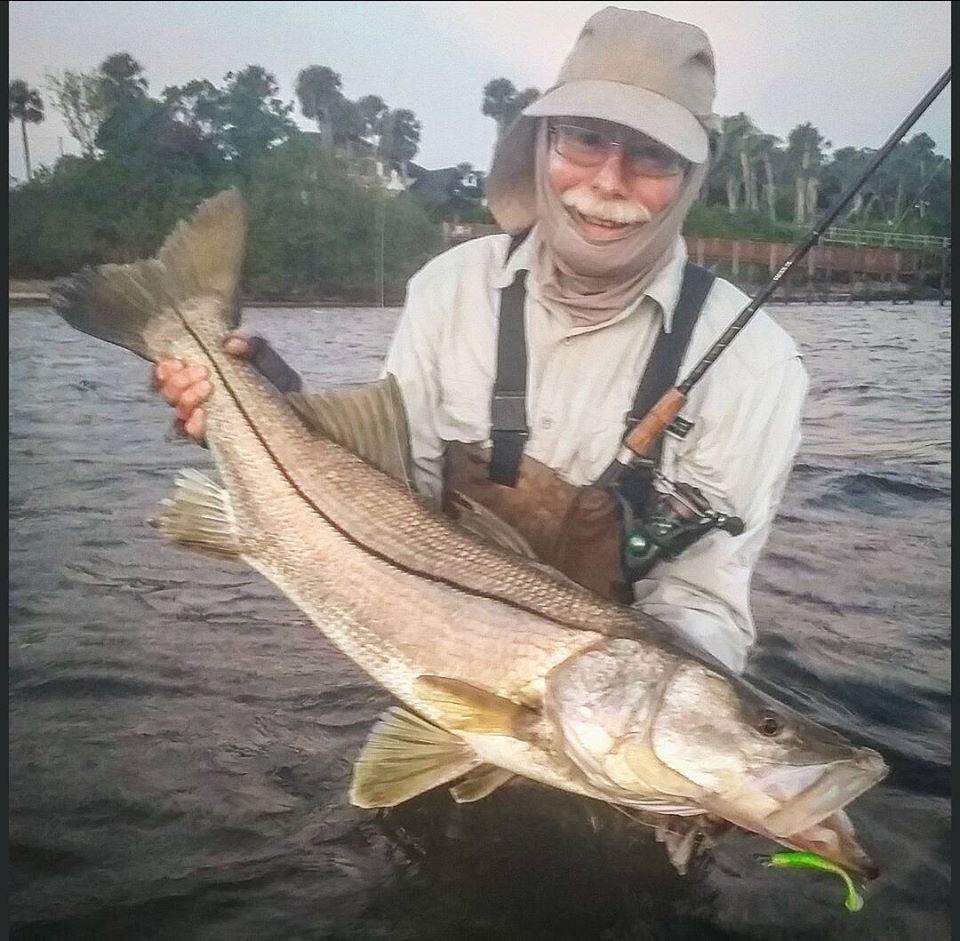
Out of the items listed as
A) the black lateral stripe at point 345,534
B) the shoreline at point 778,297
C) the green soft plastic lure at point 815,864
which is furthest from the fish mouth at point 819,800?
the shoreline at point 778,297

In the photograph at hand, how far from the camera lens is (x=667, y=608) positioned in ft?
5.09

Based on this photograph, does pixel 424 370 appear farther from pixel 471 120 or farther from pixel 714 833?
pixel 714 833

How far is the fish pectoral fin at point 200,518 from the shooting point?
1.58 meters

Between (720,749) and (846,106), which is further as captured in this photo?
(846,106)

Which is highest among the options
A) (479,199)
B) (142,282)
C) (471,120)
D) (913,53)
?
(913,53)

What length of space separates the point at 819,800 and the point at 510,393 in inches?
31.9

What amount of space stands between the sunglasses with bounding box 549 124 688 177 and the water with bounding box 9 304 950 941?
1.14 ft

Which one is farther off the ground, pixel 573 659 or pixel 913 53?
pixel 913 53

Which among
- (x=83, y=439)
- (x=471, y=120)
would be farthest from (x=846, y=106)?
(x=83, y=439)

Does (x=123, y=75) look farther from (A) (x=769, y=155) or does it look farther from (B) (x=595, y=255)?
(A) (x=769, y=155)

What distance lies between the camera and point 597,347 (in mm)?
1541

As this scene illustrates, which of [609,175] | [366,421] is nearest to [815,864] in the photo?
[366,421]

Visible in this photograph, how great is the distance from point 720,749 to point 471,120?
1.18 meters

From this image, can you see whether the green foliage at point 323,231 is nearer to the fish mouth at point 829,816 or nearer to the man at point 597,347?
the man at point 597,347
